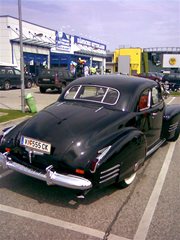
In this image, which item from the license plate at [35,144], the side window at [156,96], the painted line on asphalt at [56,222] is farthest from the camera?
the side window at [156,96]

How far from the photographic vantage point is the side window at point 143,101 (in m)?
4.68

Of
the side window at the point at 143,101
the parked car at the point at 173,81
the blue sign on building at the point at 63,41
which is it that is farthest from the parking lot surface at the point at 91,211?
the blue sign on building at the point at 63,41

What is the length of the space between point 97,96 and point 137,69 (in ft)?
169

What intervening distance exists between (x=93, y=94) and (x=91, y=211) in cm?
216

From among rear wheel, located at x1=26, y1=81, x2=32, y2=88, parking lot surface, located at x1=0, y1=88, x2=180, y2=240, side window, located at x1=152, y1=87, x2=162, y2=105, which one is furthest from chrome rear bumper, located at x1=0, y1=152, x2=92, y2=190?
rear wheel, located at x1=26, y1=81, x2=32, y2=88

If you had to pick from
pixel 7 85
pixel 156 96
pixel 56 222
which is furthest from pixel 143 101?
pixel 7 85

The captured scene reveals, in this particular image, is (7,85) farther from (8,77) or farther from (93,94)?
(93,94)

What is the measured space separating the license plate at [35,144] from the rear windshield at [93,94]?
143cm

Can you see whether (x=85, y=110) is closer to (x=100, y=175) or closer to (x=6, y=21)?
(x=100, y=175)

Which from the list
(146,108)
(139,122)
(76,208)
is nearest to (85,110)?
(139,122)

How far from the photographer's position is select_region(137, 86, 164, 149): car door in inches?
185

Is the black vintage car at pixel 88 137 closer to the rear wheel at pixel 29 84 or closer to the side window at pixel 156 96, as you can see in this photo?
the side window at pixel 156 96

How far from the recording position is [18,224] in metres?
3.15

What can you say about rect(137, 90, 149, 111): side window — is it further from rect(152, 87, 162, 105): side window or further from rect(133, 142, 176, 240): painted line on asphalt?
rect(133, 142, 176, 240): painted line on asphalt
